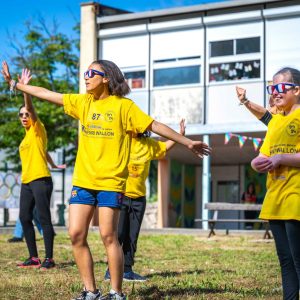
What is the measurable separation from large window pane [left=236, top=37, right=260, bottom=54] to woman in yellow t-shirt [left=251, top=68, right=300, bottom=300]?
20.6 meters

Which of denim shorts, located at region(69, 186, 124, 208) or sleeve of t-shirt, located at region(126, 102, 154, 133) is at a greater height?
sleeve of t-shirt, located at region(126, 102, 154, 133)

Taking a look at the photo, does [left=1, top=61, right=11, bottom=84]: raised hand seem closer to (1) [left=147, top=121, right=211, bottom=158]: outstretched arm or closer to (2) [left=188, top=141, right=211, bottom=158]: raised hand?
(1) [left=147, top=121, right=211, bottom=158]: outstretched arm

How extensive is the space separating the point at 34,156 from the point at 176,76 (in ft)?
Answer: 59.7

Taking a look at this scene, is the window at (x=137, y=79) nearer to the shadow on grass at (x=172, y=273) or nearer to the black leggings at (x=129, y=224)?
the shadow on grass at (x=172, y=273)

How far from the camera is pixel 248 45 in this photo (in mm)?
Answer: 25672

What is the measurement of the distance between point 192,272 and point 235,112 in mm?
16970

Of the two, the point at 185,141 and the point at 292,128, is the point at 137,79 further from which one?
the point at 292,128

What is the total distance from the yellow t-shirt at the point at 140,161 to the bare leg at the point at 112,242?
2.45 meters

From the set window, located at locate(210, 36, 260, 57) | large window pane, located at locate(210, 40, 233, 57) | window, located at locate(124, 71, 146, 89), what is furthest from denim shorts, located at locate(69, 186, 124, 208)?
window, located at locate(124, 71, 146, 89)

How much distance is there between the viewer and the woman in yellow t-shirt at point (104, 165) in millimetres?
5691

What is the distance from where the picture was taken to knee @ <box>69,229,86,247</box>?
5711mm

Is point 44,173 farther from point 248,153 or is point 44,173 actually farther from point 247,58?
point 248,153

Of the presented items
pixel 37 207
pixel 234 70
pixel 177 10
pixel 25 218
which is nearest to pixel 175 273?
pixel 37 207

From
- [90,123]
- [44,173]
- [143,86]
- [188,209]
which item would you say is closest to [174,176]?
[188,209]
